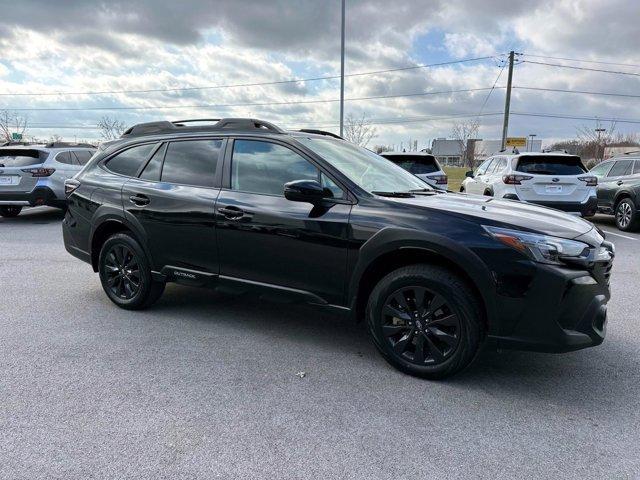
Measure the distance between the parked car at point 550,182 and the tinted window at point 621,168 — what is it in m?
2.41

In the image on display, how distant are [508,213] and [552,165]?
697 cm

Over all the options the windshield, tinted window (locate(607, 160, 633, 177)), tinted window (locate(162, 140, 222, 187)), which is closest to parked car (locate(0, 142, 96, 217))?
tinted window (locate(162, 140, 222, 187))

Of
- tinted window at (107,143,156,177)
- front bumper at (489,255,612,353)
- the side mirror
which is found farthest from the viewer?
tinted window at (107,143,156,177)

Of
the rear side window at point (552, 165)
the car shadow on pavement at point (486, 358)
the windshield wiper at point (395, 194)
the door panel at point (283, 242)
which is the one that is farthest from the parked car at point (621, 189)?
the door panel at point (283, 242)

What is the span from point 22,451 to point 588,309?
3276mm

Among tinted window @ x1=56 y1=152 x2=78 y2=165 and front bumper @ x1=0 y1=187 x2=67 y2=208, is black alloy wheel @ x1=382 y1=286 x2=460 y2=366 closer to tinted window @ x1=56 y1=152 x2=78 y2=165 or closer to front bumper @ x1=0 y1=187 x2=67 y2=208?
front bumper @ x1=0 y1=187 x2=67 y2=208

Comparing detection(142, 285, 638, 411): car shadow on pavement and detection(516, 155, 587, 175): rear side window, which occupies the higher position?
detection(516, 155, 587, 175): rear side window

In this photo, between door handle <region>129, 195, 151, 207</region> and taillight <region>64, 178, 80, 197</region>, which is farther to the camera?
taillight <region>64, 178, 80, 197</region>

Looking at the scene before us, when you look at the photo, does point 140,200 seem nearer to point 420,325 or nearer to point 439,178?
point 420,325

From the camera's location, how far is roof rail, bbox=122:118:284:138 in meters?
4.23

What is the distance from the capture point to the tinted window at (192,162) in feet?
13.9

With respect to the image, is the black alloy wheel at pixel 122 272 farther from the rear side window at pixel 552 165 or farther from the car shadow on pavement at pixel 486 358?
the rear side window at pixel 552 165

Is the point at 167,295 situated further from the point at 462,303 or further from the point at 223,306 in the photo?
the point at 462,303

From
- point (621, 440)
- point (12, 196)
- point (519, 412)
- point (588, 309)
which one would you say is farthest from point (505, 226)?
point (12, 196)
